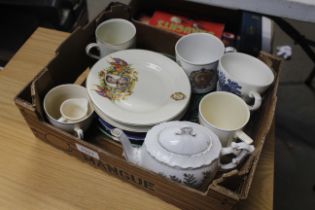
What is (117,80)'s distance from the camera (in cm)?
60

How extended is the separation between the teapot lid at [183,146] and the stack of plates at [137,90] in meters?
0.07

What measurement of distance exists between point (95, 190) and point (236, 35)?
0.46 m

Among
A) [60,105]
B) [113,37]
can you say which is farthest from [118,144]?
[113,37]

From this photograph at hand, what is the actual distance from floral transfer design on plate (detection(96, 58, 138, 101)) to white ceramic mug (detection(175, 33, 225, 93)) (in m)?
0.09

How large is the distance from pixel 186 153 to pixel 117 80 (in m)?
0.23

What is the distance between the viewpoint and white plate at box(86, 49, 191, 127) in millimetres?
542

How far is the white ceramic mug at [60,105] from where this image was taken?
0.53 metres

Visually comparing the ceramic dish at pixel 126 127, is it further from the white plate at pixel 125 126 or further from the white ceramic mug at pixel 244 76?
the white ceramic mug at pixel 244 76

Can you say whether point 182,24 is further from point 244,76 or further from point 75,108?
point 75,108

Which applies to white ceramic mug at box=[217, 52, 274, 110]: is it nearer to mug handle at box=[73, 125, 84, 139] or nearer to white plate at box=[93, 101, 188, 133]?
white plate at box=[93, 101, 188, 133]

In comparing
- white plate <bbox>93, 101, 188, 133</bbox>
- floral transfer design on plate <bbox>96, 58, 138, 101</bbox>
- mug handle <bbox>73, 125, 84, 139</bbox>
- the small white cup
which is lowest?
the small white cup

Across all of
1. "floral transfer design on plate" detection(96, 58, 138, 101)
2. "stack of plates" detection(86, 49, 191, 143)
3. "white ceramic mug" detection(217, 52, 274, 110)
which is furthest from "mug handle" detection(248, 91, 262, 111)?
"floral transfer design on plate" detection(96, 58, 138, 101)

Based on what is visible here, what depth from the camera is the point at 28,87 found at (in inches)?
20.7

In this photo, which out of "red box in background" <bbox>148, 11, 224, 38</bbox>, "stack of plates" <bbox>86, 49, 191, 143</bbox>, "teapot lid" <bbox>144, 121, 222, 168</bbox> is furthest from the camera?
"red box in background" <bbox>148, 11, 224, 38</bbox>
